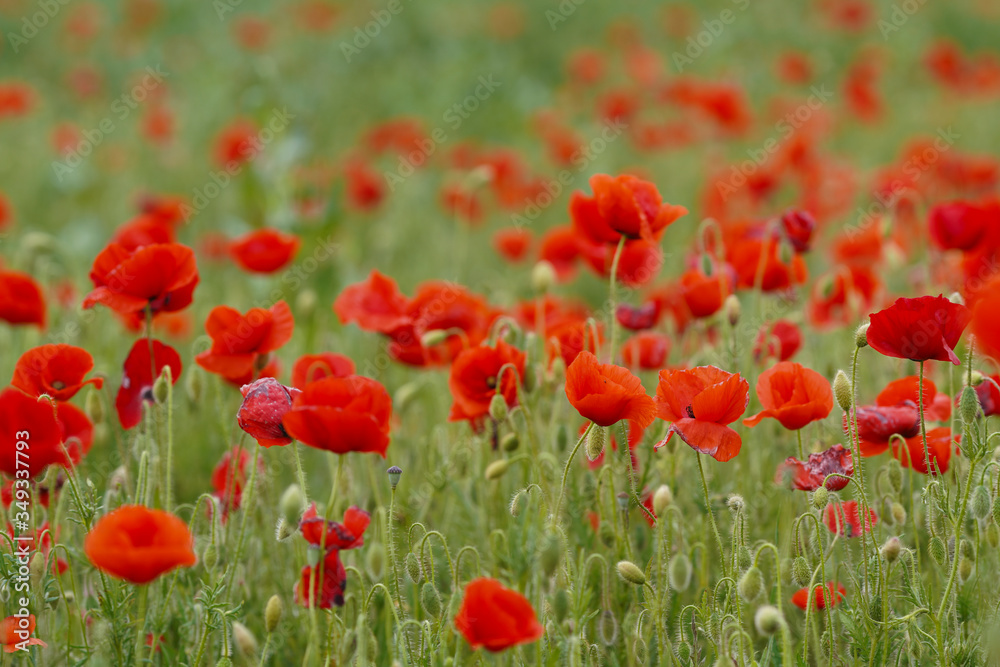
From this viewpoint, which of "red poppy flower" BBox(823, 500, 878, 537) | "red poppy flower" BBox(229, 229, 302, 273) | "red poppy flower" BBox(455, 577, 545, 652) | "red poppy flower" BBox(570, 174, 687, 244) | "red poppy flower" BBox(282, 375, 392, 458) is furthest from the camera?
"red poppy flower" BBox(229, 229, 302, 273)

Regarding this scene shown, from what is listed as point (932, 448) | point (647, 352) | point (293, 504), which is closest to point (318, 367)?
point (293, 504)

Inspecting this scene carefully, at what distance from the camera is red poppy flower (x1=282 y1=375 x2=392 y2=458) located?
1.27 metres

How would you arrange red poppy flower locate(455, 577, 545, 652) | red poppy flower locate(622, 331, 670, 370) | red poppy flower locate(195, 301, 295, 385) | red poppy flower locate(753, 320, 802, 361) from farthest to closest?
red poppy flower locate(622, 331, 670, 370), red poppy flower locate(753, 320, 802, 361), red poppy flower locate(195, 301, 295, 385), red poppy flower locate(455, 577, 545, 652)

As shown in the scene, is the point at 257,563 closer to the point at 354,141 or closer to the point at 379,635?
the point at 379,635

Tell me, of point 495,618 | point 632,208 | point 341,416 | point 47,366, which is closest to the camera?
point 495,618

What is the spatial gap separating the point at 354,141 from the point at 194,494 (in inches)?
186

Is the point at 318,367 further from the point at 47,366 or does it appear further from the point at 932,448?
the point at 932,448

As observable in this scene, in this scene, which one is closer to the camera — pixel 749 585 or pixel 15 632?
pixel 749 585

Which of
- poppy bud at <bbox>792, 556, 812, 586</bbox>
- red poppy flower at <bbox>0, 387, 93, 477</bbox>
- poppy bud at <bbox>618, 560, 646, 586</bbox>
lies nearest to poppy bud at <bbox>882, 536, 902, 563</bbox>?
poppy bud at <bbox>792, 556, 812, 586</bbox>

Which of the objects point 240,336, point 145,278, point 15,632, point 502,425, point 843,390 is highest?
point 145,278

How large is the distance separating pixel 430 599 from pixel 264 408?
371 millimetres

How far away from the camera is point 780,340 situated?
208 cm

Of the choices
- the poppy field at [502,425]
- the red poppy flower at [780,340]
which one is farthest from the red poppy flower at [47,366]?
the red poppy flower at [780,340]

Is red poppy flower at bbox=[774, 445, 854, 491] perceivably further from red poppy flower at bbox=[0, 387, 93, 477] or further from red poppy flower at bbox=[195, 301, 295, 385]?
red poppy flower at bbox=[0, 387, 93, 477]
